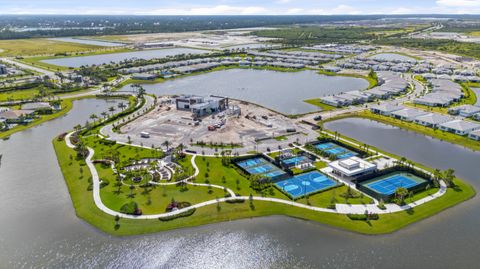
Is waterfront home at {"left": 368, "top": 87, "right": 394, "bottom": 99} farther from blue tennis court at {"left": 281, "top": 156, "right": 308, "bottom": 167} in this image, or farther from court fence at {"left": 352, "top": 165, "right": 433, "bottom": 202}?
blue tennis court at {"left": 281, "top": 156, "right": 308, "bottom": 167}

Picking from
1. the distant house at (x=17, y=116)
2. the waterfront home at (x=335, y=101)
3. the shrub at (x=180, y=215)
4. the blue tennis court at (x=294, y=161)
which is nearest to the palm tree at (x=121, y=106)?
the distant house at (x=17, y=116)

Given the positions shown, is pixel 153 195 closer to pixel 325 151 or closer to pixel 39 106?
pixel 325 151

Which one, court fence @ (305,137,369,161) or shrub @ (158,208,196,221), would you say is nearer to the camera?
shrub @ (158,208,196,221)

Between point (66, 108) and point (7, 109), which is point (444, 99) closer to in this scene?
point (66, 108)

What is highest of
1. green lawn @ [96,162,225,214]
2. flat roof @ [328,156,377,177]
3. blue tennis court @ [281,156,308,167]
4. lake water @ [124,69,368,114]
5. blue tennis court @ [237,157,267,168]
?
flat roof @ [328,156,377,177]

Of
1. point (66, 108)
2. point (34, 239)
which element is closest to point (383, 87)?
point (66, 108)

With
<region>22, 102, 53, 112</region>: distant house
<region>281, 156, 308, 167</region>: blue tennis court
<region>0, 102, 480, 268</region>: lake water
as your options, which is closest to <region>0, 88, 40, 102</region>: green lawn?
<region>22, 102, 53, 112</region>: distant house
